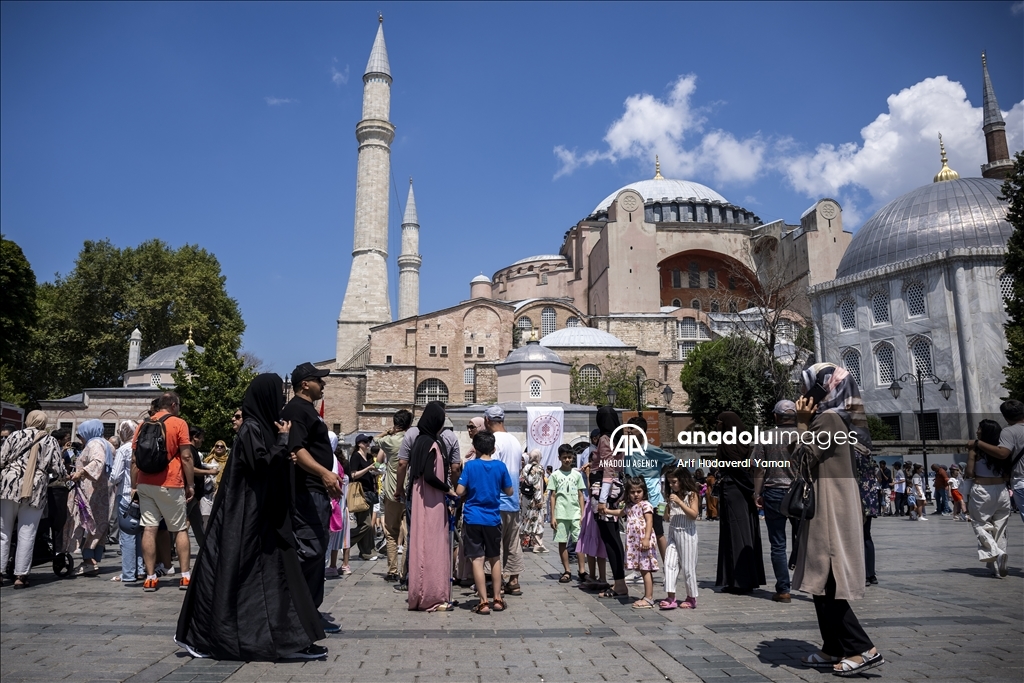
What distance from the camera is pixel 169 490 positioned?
242 inches

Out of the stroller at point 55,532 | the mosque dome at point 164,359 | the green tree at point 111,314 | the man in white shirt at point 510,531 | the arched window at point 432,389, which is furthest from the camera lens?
the arched window at point 432,389

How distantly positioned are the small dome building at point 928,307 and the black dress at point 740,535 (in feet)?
71.4

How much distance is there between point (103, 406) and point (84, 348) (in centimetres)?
627

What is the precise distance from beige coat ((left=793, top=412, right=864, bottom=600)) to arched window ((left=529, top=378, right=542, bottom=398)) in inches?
751

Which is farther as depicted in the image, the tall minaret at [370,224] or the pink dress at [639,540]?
the tall minaret at [370,224]

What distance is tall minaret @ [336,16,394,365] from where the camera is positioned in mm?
41844

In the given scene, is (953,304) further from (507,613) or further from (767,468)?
(507,613)

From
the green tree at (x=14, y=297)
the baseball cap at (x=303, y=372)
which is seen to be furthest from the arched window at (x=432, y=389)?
the baseball cap at (x=303, y=372)

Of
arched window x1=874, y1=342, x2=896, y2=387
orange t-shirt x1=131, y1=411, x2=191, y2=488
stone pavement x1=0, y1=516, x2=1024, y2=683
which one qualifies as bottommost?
stone pavement x1=0, y1=516, x2=1024, y2=683

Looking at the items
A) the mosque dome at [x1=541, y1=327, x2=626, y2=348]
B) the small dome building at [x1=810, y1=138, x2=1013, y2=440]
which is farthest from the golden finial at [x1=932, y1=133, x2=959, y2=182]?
the mosque dome at [x1=541, y1=327, x2=626, y2=348]

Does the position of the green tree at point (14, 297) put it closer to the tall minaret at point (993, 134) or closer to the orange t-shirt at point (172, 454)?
the orange t-shirt at point (172, 454)

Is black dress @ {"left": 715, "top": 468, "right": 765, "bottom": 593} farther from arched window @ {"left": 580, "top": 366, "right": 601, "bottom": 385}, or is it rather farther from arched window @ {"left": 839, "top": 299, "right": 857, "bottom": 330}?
arched window @ {"left": 580, "top": 366, "right": 601, "bottom": 385}

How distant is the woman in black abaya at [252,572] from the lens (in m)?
3.70

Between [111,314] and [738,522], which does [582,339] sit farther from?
[738,522]
